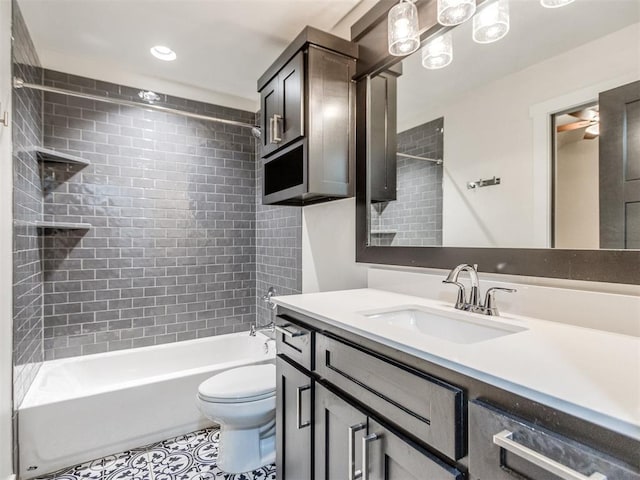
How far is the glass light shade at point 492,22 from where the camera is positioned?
1156 millimetres

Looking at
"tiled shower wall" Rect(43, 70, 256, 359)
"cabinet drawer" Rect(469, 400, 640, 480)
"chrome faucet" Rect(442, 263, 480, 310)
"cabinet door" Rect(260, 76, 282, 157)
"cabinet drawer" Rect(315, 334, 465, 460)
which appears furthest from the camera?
"tiled shower wall" Rect(43, 70, 256, 359)

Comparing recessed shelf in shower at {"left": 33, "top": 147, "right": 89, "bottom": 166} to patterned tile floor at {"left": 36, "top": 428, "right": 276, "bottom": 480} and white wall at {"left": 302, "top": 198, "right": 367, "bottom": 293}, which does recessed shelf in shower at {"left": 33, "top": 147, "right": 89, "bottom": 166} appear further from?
patterned tile floor at {"left": 36, "top": 428, "right": 276, "bottom": 480}

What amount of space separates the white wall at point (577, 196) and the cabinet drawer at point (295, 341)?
→ 2.84ft

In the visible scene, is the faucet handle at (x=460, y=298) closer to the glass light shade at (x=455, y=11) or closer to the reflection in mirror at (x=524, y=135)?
the reflection in mirror at (x=524, y=135)

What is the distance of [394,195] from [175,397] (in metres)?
1.84

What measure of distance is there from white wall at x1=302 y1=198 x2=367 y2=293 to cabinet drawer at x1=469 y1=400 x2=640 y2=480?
116 centimetres

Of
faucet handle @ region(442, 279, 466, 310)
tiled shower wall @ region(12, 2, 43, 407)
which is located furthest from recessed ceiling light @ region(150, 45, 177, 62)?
faucet handle @ region(442, 279, 466, 310)

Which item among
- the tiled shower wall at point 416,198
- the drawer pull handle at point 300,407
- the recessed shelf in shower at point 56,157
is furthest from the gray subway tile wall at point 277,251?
the recessed shelf in shower at point 56,157

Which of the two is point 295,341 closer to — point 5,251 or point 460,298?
point 460,298

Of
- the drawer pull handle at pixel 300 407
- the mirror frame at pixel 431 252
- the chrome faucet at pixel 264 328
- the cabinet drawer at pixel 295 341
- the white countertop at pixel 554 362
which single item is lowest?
the chrome faucet at pixel 264 328

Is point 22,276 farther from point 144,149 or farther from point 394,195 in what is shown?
point 394,195

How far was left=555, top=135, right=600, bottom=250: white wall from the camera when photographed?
949 mm

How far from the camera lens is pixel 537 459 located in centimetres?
53

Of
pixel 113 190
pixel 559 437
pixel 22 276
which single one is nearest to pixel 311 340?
pixel 559 437
